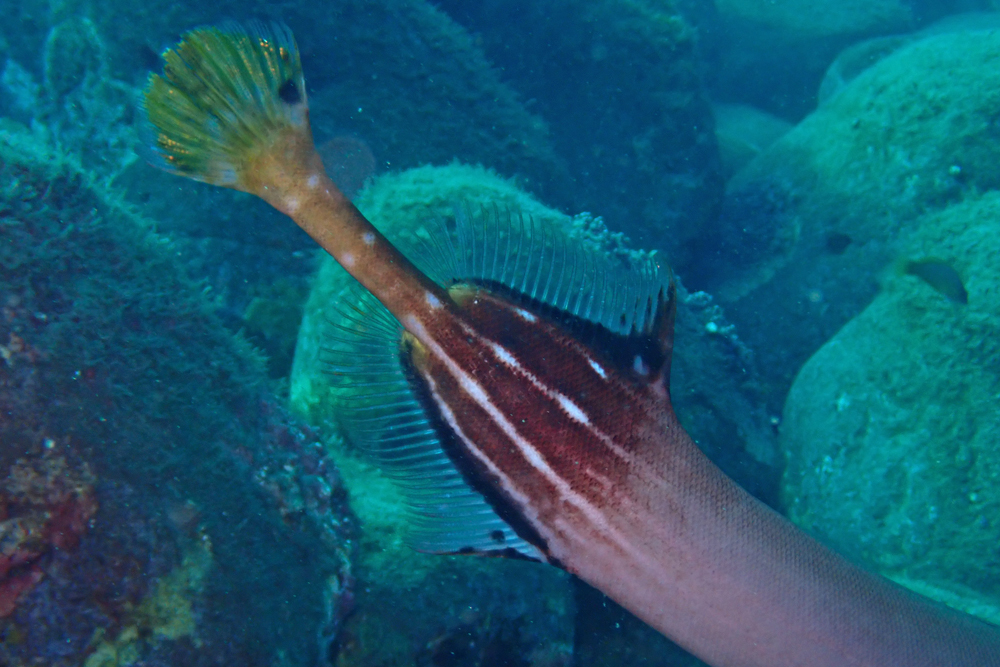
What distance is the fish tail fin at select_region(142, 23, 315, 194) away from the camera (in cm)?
161

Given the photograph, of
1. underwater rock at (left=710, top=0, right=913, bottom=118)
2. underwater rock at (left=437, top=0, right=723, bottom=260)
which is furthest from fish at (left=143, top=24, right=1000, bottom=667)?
underwater rock at (left=710, top=0, right=913, bottom=118)

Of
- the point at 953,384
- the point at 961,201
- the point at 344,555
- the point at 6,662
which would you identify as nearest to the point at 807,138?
the point at 961,201

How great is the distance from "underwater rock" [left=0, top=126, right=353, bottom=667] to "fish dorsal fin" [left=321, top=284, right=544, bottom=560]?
0.86 metres

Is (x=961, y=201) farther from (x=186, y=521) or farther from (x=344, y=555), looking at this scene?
(x=186, y=521)

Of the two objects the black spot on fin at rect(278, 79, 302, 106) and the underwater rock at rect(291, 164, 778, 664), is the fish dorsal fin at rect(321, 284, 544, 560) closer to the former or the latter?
the underwater rock at rect(291, 164, 778, 664)

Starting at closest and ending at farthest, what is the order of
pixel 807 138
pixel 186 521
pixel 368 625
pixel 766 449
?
pixel 186 521
pixel 368 625
pixel 766 449
pixel 807 138

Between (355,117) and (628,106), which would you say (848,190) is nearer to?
(628,106)

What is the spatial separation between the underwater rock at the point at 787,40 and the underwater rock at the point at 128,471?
11158mm

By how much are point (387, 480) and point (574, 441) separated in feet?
7.78

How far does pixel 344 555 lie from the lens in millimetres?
2887

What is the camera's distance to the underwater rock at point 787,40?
379 inches

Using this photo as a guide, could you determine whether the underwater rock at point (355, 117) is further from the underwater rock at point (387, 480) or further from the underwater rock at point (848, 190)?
the underwater rock at point (848, 190)

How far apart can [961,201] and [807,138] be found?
2.03 meters

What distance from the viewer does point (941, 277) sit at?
4.35 m
